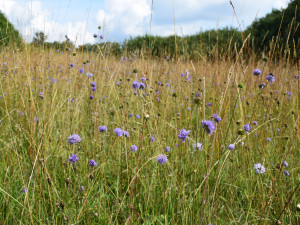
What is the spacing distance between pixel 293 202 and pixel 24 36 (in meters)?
2.06

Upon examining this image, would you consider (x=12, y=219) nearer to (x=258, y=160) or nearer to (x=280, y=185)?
(x=280, y=185)

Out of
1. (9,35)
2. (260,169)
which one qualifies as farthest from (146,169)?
(9,35)

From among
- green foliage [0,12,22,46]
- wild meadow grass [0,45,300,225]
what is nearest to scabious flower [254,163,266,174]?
wild meadow grass [0,45,300,225]

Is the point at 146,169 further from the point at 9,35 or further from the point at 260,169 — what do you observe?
the point at 9,35

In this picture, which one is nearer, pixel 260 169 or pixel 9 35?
pixel 260 169

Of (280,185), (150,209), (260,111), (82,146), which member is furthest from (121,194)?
(260,111)

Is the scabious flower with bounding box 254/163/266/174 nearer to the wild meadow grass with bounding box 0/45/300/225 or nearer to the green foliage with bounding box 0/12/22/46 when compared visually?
the wild meadow grass with bounding box 0/45/300/225

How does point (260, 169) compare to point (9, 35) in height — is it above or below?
below

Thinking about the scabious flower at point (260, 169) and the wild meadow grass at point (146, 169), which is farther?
the scabious flower at point (260, 169)

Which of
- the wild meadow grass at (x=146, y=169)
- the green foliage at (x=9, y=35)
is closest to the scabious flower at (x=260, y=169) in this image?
the wild meadow grass at (x=146, y=169)

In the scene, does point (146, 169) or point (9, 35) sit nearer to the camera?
point (146, 169)

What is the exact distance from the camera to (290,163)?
6.28 ft

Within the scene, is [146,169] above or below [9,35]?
below

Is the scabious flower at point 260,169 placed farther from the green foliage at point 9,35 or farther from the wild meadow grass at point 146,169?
the green foliage at point 9,35
